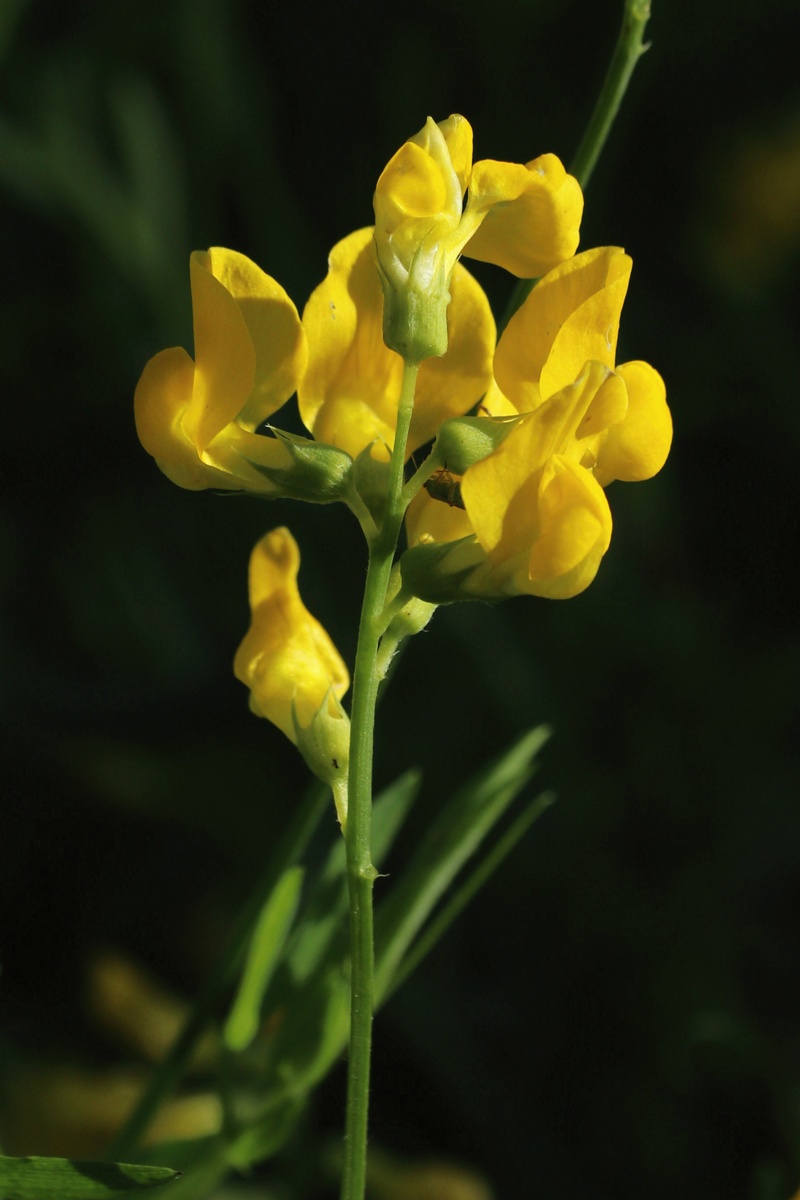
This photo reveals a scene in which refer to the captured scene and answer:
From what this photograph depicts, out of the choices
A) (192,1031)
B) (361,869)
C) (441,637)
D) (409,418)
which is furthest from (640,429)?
(441,637)

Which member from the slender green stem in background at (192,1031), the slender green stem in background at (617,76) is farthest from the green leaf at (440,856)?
the slender green stem in background at (617,76)

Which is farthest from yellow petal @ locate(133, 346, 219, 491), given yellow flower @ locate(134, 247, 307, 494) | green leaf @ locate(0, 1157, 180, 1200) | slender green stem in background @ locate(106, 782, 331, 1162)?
green leaf @ locate(0, 1157, 180, 1200)

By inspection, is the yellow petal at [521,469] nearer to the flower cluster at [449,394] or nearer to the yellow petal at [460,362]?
the flower cluster at [449,394]

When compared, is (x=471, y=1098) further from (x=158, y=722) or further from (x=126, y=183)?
(x=126, y=183)

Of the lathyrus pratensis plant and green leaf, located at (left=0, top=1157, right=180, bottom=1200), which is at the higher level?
the lathyrus pratensis plant

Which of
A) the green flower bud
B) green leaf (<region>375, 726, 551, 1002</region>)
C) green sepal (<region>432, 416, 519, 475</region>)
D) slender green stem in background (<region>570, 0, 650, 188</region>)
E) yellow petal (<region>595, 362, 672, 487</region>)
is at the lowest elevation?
green leaf (<region>375, 726, 551, 1002</region>)

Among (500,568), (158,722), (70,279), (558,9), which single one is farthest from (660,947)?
(558,9)

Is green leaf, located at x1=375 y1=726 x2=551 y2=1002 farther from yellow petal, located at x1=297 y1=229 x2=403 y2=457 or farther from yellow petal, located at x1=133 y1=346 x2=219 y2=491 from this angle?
yellow petal, located at x1=133 y1=346 x2=219 y2=491

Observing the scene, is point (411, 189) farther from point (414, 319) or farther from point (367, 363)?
point (367, 363)
